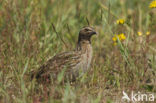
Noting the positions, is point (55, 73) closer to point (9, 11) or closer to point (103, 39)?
point (9, 11)

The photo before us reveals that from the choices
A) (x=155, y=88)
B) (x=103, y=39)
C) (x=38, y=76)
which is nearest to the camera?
(x=155, y=88)

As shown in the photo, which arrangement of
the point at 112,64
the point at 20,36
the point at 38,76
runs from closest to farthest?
the point at 38,76
the point at 112,64
the point at 20,36

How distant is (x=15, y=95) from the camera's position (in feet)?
20.9

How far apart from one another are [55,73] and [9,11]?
2.33m

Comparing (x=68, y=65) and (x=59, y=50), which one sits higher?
(x=59, y=50)

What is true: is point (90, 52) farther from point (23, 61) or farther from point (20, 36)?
point (20, 36)

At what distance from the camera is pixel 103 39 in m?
10.4

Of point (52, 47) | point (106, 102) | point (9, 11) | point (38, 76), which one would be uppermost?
point (9, 11)

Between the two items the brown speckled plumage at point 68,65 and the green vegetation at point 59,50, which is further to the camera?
the brown speckled plumage at point 68,65

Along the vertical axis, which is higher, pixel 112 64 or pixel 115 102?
pixel 112 64

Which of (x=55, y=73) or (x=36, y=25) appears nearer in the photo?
(x=55, y=73)

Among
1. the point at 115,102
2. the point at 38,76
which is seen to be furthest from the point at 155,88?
the point at 38,76

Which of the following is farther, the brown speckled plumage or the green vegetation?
the brown speckled plumage

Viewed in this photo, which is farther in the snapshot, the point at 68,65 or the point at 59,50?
the point at 59,50
